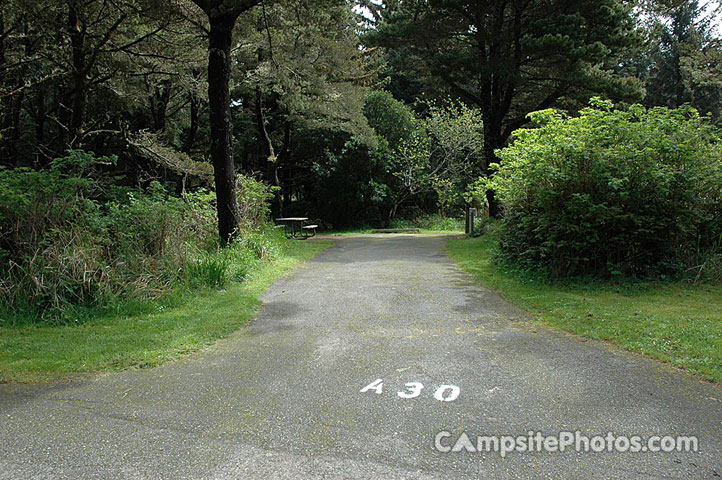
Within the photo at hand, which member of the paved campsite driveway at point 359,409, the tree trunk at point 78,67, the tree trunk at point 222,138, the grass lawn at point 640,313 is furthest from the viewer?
the tree trunk at point 78,67

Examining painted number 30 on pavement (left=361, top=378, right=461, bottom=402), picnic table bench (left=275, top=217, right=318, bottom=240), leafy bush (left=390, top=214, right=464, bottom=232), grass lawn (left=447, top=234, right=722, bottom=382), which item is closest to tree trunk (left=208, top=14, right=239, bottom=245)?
grass lawn (left=447, top=234, right=722, bottom=382)

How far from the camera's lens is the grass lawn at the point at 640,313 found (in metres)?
4.44

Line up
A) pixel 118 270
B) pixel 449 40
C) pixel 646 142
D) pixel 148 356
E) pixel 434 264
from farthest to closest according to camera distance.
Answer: pixel 449 40 < pixel 434 264 < pixel 646 142 < pixel 118 270 < pixel 148 356

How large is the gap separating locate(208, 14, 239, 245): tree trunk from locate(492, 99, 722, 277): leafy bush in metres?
6.18

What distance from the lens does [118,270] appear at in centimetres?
652

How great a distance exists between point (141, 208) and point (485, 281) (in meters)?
6.16

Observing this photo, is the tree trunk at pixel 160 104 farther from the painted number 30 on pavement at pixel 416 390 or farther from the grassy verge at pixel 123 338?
the painted number 30 on pavement at pixel 416 390

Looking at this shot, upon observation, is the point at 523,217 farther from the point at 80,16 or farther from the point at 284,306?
the point at 80,16

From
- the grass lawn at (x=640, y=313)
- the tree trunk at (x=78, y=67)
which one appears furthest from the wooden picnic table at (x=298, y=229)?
the grass lawn at (x=640, y=313)

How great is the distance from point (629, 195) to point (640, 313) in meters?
2.70

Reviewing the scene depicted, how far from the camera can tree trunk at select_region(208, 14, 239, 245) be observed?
9820mm

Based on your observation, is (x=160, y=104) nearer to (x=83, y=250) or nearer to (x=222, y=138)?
(x=222, y=138)

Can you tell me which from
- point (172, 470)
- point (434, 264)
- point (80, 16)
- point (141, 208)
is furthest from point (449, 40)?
point (172, 470)

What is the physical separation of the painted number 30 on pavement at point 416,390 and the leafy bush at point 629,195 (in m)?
4.97
